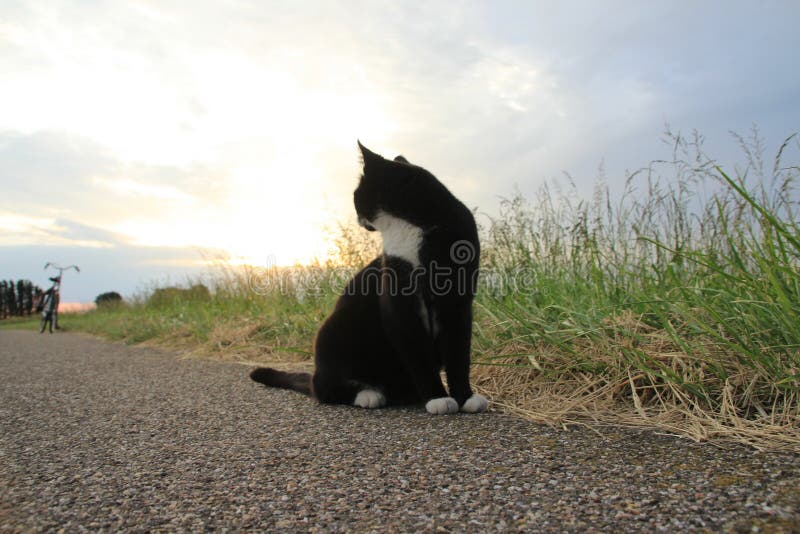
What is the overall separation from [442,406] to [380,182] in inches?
43.3

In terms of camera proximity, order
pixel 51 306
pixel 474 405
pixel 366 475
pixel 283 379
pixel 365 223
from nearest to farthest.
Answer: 1. pixel 366 475
2. pixel 474 405
3. pixel 365 223
4. pixel 283 379
5. pixel 51 306

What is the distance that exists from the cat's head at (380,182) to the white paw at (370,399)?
0.85 meters

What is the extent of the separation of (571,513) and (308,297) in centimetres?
509

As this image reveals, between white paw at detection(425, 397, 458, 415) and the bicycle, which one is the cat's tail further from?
the bicycle

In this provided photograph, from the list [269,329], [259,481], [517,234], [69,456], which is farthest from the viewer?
[269,329]

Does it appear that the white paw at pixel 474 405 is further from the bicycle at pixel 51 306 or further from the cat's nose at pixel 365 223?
the bicycle at pixel 51 306

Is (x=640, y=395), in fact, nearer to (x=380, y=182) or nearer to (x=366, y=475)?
(x=366, y=475)

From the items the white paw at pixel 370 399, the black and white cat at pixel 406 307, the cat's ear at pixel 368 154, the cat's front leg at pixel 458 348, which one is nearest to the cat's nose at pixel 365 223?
the black and white cat at pixel 406 307

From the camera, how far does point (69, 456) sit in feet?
6.52

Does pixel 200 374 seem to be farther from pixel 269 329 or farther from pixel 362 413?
pixel 362 413

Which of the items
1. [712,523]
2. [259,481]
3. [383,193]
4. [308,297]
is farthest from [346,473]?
[308,297]

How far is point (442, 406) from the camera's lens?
→ 238cm

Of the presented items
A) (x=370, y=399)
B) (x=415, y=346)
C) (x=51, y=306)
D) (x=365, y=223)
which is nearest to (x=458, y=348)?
(x=415, y=346)

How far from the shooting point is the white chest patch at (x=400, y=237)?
2.36 metres
